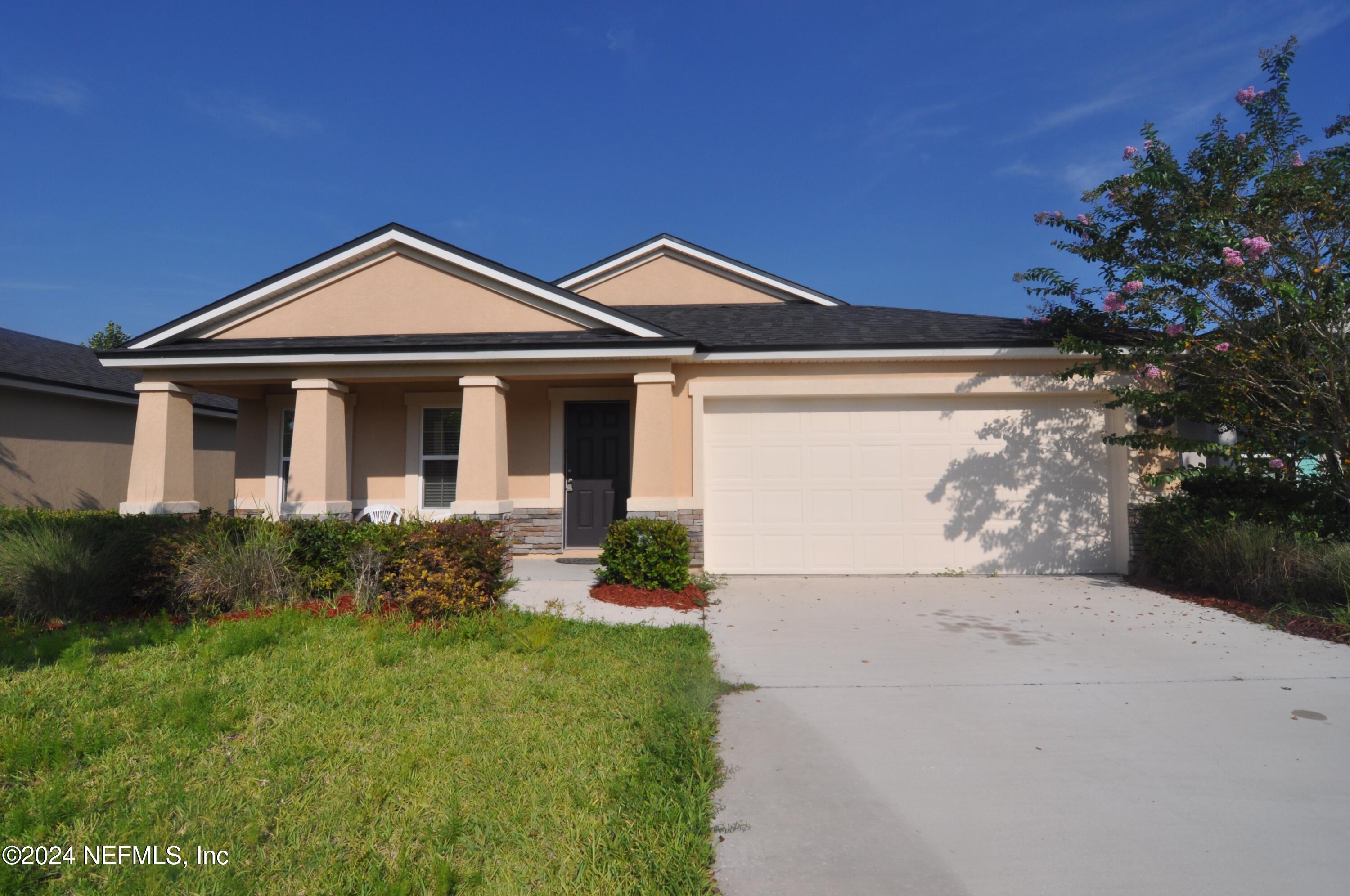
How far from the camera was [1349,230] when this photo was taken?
812 cm

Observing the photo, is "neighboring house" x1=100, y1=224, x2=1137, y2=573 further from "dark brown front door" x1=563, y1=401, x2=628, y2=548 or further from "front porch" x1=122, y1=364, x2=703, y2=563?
"dark brown front door" x1=563, y1=401, x2=628, y2=548

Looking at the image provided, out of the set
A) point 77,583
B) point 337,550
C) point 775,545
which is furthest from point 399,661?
point 775,545

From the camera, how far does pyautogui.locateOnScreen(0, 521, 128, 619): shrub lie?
654 centimetres

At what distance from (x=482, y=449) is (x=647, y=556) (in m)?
3.51

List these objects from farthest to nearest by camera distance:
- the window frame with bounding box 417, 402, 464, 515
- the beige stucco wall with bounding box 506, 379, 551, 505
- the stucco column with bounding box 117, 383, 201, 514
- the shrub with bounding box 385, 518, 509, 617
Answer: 1. the window frame with bounding box 417, 402, 464, 515
2. the beige stucco wall with bounding box 506, 379, 551, 505
3. the stucco column with bounding box 117, 383, 201, 514
4. the shrub with bounding box 385, 518, 509, 617

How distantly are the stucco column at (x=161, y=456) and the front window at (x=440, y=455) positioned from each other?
11.2ft

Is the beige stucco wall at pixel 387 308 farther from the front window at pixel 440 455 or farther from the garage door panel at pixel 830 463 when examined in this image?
the garage door panel at pixel 830 463

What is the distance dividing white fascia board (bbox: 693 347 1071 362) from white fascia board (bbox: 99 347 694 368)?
0.76 meters

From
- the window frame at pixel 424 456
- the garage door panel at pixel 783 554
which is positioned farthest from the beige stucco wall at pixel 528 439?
the garage door panel at pixel 783 554

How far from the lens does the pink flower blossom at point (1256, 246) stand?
786 cm

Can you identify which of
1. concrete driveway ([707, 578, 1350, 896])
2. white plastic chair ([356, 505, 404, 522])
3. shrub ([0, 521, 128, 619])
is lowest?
concrete driveway ([707, 578, 1350, 896])

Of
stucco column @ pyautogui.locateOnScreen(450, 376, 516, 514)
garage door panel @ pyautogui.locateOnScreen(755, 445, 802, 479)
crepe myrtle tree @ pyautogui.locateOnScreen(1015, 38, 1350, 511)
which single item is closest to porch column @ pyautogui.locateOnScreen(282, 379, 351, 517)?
stucco column @ pyautogui.locateOnScreen(450, 376, 516, 514)

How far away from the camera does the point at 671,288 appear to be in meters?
15.7

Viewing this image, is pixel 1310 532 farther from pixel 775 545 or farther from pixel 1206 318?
pixel 775 545
